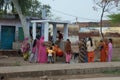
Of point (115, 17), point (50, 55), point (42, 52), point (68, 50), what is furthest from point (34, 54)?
point (115, 17)

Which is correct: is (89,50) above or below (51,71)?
above

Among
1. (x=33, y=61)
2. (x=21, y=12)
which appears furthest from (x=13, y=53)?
(x=33, y=61)

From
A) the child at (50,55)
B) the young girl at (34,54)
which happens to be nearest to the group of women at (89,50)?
the child at (50,55)

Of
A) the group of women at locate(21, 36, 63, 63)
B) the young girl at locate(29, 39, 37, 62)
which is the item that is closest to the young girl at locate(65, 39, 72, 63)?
the group of women at locate(21, 36, 63, 63)

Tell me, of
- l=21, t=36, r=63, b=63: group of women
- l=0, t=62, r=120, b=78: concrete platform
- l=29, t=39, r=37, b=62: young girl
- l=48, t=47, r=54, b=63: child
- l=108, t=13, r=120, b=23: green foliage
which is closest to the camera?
l=0, t=62, r=120, b=78: concrete platform

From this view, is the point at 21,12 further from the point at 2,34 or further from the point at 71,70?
the point at 71,70

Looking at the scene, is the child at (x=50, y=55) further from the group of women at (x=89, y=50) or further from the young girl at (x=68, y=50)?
the group of women at (x=89, y=50)

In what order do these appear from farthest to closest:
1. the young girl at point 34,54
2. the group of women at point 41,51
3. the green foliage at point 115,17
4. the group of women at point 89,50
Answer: the green foliage at point 115,17 < the young girl at point 34,54 < the group of women at point 41,51 < the group of women at point 89,50

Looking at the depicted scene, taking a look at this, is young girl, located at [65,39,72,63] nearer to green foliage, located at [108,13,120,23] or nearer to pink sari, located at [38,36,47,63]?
pink sari, located at [38,36,47,63]

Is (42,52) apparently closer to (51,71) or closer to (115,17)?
(51,71)

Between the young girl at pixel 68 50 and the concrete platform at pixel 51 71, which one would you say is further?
the young girl at pixel 68 50

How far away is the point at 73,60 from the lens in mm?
22438

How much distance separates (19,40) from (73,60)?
32.1ft

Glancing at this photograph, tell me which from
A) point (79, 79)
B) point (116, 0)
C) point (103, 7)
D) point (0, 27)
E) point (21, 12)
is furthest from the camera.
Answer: point (103, 7)
